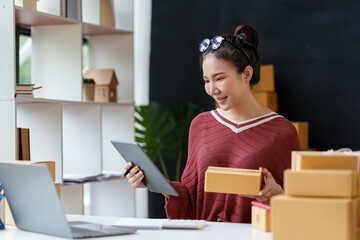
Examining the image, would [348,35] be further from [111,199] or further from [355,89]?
[111,199]

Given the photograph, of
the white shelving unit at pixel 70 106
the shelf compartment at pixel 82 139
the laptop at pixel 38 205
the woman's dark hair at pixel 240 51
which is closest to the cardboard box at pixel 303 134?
the white shelving unit at pixel 70 106

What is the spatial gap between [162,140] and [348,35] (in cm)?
186

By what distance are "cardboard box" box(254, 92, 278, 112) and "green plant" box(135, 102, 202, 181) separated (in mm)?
735

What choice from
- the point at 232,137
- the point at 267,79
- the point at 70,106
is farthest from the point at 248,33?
the point at 267,79

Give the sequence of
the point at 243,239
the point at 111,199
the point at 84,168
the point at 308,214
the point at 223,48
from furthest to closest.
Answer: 1. the point at 111,199
2. the point at 84,168
3. the point at 223,48
4. the point at 243,239
5. the point at 308,214

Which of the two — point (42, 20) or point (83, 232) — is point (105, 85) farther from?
point (83, 232)

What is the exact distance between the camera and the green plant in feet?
16.8

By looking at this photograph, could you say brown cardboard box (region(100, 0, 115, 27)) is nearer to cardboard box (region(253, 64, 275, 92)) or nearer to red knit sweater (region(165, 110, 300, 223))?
cardboard box (region(253, 64, 275, 92))

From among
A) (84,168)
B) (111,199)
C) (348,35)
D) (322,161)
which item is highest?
(348,35)

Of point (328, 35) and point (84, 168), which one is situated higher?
point (328, 35)

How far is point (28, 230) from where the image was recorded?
83.0 inches

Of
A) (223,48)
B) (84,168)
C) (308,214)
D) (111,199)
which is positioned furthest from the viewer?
(111,199)

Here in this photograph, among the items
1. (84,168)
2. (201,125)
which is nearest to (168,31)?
(84,168)

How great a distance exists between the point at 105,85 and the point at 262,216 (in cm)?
230
